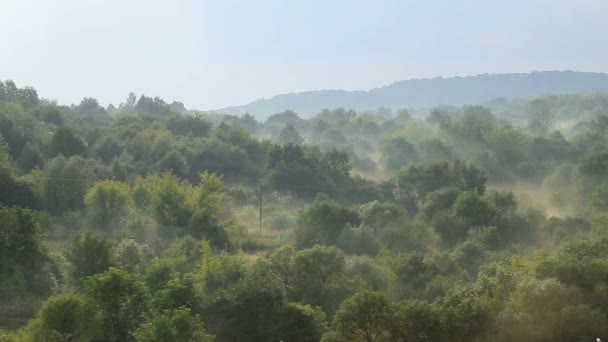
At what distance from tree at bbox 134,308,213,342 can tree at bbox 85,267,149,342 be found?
7.71 feet

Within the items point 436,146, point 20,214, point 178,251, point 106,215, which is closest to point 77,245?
point 20,214

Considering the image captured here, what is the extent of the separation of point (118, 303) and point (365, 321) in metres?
8.30

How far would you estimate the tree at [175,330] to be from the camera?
1714 cm

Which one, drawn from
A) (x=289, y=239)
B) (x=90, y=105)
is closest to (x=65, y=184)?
(x=289, y=239)

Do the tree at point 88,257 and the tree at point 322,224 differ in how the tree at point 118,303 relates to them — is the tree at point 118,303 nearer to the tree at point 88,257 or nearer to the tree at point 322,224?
the tree at point 88,257

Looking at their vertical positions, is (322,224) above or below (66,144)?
below

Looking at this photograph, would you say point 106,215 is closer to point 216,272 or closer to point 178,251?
point 178,251

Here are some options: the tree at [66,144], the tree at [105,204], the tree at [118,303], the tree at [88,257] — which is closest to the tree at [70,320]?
the tree at [118,303]

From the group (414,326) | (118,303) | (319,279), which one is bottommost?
(319,279)

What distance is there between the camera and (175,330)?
17.3 metres

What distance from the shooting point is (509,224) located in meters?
40.5

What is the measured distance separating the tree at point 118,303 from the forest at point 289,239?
0.04 meters

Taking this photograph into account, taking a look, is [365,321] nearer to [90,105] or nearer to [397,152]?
[397,152]

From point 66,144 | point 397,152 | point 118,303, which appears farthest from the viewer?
point 397,152
